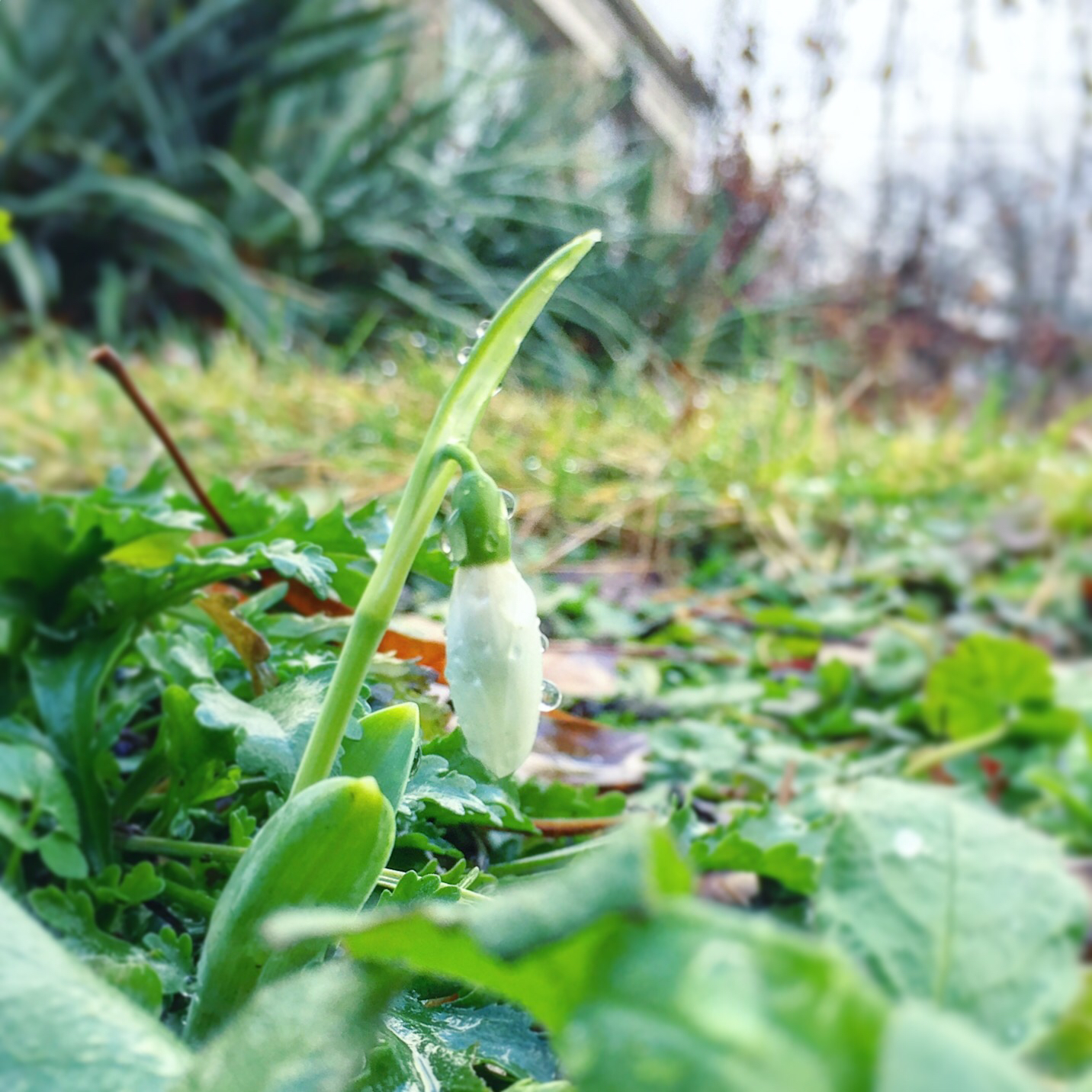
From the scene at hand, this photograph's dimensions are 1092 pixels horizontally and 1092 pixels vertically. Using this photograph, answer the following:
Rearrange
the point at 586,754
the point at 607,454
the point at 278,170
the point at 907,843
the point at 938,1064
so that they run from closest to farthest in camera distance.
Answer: the point at 938,1064
the point at 907,843
the point at 586,754
the point at 607,454
the point at 278,170

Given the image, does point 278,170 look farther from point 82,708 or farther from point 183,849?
point 183,849

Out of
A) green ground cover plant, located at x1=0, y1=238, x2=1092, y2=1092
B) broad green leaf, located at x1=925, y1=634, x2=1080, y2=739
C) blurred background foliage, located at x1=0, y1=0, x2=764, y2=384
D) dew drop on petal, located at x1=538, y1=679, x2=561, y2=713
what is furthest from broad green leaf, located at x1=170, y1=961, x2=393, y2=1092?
blurred background foliage, located at x1=0, y1=0, x2=764, y2=384

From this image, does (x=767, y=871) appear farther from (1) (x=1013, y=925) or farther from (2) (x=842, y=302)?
(2) (x=842, y=302)

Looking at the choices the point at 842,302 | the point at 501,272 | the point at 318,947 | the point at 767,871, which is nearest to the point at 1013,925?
the point at 318,947

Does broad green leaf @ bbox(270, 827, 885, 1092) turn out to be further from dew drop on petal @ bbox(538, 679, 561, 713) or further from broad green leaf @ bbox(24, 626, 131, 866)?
broad green leaf @ bbox(24, 626, 131, 866)

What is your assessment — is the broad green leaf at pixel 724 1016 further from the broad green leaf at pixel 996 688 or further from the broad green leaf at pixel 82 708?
the broad green leaf at pixel 996 688

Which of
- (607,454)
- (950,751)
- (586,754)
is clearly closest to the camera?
(586,754)

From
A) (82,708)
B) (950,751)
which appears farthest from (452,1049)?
(950,751)

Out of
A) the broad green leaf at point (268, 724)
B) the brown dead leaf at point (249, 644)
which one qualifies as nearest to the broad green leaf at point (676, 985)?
the broad green leaf at point (268, 724)
